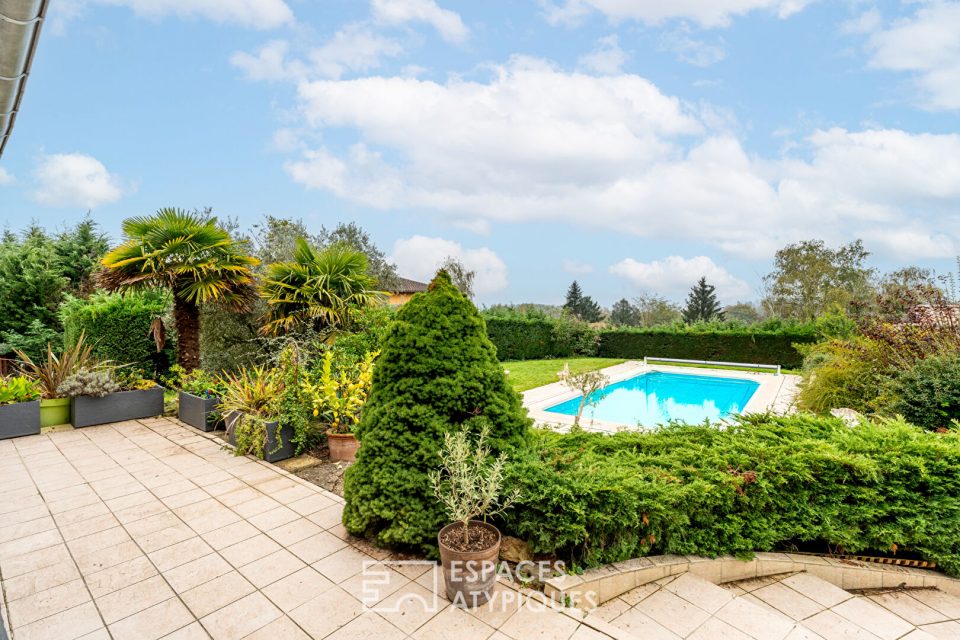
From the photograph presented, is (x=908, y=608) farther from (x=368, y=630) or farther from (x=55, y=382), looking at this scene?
(x=55, y=382)

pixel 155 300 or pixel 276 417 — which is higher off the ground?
pixel 155 300

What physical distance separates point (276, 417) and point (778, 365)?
1846 centimetres

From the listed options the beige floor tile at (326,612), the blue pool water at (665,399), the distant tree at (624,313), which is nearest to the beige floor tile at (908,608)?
the beige floor tile at (326,612)

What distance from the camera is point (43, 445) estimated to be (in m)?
5.69

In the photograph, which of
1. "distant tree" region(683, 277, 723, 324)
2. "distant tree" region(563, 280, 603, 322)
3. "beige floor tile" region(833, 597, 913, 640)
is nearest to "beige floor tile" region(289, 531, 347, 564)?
"beige floor tile" region(833, 597, 913, 640)

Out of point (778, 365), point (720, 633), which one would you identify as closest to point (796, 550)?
point (720, 633)

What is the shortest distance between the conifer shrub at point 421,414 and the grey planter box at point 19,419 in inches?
234

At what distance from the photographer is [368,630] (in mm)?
2363

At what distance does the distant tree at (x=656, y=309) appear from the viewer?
3706 centimetres

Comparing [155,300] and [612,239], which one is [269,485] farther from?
[612,239]

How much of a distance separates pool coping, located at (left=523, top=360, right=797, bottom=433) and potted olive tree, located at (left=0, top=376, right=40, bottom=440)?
22.8 feet

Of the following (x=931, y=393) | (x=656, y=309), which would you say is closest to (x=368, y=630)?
(x=931, y=393)

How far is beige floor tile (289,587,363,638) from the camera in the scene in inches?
93.9

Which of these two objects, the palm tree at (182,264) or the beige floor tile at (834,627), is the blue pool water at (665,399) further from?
the palm tree at (182,264)
